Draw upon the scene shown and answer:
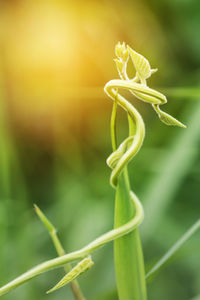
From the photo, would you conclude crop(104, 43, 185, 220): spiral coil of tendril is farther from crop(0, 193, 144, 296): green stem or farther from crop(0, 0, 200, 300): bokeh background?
crop(0, 0, 200, 300): bokeh background

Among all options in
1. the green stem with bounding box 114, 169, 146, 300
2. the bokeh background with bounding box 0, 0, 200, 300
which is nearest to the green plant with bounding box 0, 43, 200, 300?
the green stem with bounding box 114, 169, 146, 300

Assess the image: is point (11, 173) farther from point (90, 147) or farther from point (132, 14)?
point (132, 14)

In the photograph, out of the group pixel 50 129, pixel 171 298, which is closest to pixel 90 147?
pixel 50 129

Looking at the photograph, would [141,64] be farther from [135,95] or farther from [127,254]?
[127,254]

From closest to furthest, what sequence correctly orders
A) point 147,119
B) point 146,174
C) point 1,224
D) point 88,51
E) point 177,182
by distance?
point 1,224 → point 177,182 → point 146,174 → point 147,119 → point 88,51

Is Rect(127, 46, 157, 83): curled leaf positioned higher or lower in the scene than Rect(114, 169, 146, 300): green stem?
higher

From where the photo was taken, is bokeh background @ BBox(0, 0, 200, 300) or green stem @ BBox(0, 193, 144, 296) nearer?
green stem @ BBox(0, 193, 144, 296)
